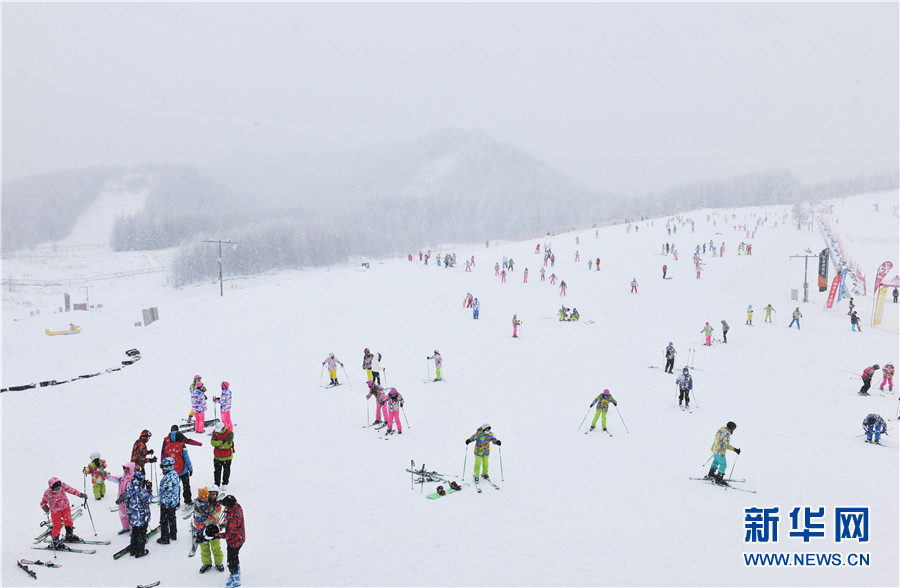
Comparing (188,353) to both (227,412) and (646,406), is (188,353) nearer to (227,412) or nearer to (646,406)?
(227,412)

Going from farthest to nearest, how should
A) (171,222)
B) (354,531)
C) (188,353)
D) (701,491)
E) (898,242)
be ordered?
(171,222)
(898,242)
(188,353)
(701,491)
(354,531)

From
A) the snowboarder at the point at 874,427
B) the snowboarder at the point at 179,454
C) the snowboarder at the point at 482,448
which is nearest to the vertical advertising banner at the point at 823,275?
the snowboarder at the point at 874,427

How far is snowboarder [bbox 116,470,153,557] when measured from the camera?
8.45 meters

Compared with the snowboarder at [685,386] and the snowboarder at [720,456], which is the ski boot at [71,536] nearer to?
the snowboarder at [720,456]

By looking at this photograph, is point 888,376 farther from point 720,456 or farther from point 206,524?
point 206,524

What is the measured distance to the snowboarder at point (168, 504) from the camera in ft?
28.9

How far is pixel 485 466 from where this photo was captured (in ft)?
38.3

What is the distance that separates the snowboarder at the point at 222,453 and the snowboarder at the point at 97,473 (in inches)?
80.4

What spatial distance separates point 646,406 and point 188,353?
2043 cm

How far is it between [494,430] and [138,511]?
9.29m

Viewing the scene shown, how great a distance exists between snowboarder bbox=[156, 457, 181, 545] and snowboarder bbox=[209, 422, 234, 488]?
1.90 metres

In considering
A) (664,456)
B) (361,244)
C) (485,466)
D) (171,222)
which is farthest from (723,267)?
(171,222)

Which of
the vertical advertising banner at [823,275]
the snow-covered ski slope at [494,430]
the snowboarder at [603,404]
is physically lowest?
the snow-covered ski slope at [494,430]

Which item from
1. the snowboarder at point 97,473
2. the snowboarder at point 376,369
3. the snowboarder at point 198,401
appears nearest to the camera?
the snowboarder at point 97,473
